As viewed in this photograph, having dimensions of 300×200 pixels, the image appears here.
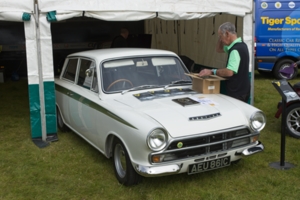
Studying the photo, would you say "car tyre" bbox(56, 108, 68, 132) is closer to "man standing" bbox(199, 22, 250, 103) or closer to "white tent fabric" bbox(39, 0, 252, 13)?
"white tent fabric" bbox(39, 0, 252, 13)

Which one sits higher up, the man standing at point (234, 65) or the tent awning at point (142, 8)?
the tent awning at point (142, 8)

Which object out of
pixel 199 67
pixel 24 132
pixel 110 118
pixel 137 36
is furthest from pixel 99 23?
pixel 110 118

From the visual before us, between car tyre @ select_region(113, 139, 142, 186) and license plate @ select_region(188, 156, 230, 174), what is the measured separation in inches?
26.0

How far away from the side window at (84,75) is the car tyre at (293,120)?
3170 mm

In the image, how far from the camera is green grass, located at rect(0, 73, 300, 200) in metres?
4.15

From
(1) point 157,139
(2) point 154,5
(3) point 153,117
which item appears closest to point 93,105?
(3) point 153,117

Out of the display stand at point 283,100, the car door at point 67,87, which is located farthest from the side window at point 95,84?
the display stand at point 283,100

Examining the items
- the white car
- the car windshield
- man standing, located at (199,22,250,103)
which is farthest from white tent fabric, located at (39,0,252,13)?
man standing, located at (199,22,250,103)

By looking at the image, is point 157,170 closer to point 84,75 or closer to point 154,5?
point 84,75

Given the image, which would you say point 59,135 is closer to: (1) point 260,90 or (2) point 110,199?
(2) point 110,199

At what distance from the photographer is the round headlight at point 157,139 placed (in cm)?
372

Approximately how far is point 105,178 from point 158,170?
111cm

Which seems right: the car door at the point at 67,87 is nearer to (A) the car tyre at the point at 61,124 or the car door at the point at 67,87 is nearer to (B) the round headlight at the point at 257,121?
(A) the car tyre at the point at 61,124

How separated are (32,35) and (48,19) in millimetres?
356
